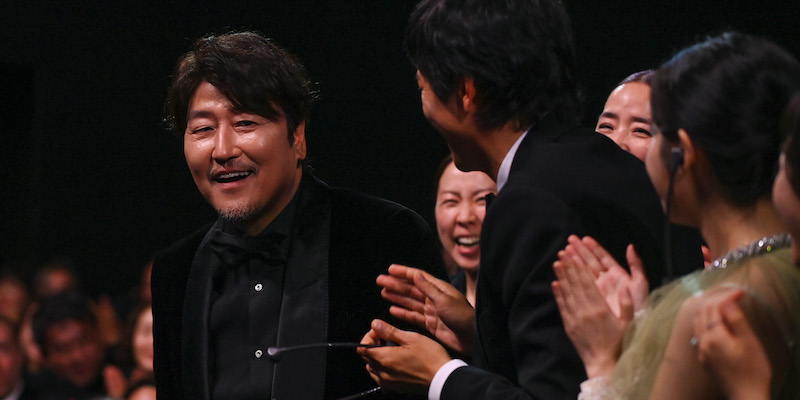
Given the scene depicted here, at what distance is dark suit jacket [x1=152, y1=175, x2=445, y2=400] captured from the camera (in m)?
2.51

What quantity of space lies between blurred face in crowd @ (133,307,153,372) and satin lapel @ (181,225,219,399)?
2.40 metres

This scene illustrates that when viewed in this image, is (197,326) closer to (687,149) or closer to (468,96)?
(468,96)

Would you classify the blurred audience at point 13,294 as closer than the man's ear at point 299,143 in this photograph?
→ No

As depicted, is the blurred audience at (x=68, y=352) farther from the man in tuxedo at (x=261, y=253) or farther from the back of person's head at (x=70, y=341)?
the man in tuxedo at (x=261, y=253)

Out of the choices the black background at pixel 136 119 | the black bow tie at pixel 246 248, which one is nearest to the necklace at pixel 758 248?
the black bow tie at pixel 246 248

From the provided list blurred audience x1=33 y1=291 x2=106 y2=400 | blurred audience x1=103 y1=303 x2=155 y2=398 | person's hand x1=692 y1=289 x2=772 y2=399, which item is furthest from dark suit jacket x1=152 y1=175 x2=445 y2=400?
blurred audience x1=103 y1=303 x2=155 y2=398

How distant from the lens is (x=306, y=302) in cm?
258

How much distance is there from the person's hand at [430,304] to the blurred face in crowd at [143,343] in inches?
123

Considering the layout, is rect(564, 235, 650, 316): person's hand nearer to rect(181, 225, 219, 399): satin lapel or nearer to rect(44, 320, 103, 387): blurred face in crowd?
rect(181, 225, 219, 399): satin lapel

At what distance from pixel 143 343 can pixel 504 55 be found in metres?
3.57

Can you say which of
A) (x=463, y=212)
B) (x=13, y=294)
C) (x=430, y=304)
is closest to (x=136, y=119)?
(x=13, y=294)

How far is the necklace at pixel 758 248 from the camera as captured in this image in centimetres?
152

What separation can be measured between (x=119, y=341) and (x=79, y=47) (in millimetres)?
2045

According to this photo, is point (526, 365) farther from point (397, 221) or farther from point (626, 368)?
point (397, 221)
